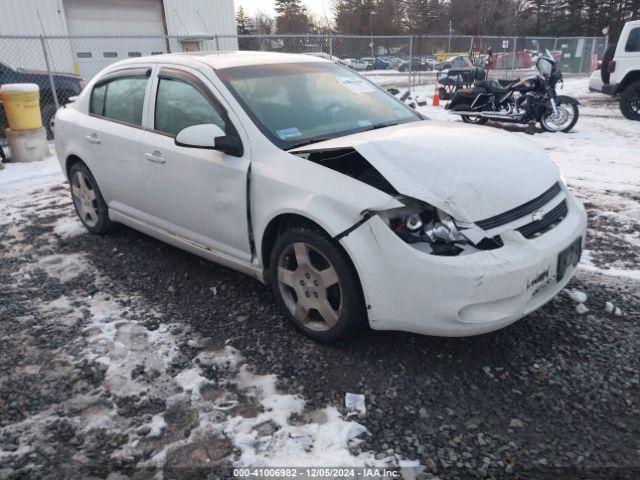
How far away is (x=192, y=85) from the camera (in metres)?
3.63

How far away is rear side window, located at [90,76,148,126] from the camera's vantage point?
4.15 metres

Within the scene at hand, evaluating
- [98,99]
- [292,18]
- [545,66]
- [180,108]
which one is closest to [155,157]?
[180,108]

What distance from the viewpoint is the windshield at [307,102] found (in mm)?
3354

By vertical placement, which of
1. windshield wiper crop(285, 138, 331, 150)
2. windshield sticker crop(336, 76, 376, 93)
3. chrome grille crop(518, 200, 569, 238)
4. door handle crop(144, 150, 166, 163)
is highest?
windshield sticker crop(336, 76, 376, 93)

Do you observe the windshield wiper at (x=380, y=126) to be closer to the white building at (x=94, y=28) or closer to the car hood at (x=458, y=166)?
the car hood at (x=458, y=166)

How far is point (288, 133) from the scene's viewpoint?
3.30 meters

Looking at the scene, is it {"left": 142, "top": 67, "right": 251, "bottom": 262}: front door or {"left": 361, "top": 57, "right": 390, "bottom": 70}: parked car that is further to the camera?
{"left": 361, "top": 57, "right": 390, "bottom": 70}: parked car

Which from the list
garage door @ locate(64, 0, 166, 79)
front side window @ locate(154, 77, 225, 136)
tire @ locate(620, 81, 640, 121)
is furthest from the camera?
garage door @ locate(64, 0, 166, 79)

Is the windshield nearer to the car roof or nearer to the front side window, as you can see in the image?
the car roof

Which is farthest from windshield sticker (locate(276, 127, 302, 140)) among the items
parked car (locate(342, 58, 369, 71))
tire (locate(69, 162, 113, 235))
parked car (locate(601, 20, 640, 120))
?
parked car (locate(342, 58, 369, 71))

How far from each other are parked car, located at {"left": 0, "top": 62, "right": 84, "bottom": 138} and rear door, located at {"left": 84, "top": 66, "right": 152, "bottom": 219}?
7.08 meters

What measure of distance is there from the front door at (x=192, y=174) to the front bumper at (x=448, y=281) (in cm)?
98

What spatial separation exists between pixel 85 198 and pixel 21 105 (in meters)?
4.87

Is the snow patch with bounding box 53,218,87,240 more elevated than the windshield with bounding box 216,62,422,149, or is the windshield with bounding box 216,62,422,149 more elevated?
the windshield with bounding box 216,62,422,149
